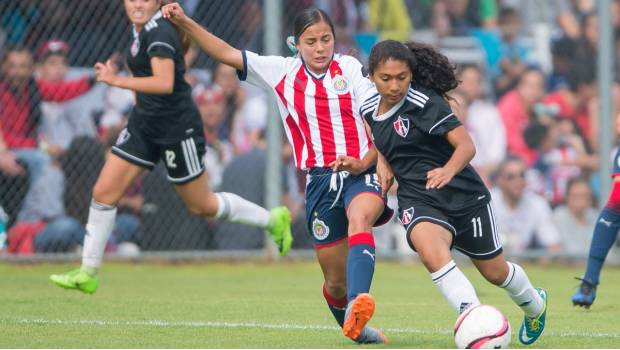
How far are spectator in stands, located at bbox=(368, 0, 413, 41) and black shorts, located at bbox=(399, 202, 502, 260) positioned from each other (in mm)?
7650

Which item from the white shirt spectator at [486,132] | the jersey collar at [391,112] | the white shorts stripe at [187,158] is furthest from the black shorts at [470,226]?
the white shirt spectator at [486,132]

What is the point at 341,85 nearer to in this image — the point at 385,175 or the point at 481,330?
the point at 385,175

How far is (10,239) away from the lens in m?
12.0

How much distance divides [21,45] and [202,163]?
379 centimetres

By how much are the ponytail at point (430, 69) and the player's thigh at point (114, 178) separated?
3.07 m

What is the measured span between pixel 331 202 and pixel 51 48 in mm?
6112

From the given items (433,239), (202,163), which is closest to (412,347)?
(433,239)

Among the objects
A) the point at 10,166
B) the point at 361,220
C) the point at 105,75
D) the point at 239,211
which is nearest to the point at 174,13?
the point at 105,75

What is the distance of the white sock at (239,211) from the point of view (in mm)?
9430

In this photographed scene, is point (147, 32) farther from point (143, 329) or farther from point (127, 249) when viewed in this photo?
point (127, 249)

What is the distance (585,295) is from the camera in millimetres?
8625

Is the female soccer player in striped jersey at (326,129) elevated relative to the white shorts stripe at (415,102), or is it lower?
lower

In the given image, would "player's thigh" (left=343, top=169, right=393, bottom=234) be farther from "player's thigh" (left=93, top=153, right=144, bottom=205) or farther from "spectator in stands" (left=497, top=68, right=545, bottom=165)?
"spectator in stands" (left=497, top=68, right=545, bottom=165)

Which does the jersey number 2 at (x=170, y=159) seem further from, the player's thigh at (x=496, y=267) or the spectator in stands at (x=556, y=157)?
the spectator in stands at (x=556, y=157)
